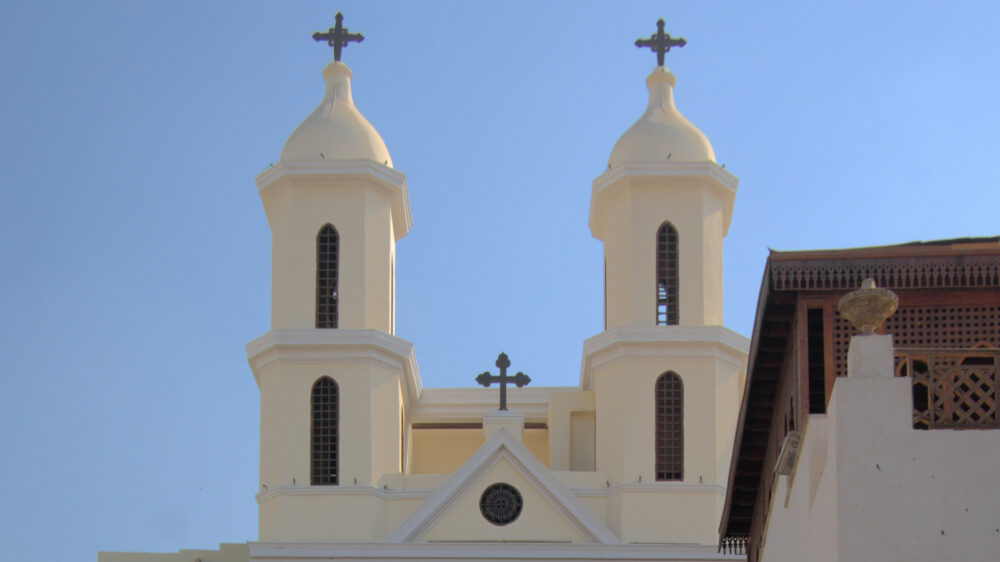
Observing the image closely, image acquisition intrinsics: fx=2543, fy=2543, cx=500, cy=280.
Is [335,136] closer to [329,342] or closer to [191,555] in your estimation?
[329,342]

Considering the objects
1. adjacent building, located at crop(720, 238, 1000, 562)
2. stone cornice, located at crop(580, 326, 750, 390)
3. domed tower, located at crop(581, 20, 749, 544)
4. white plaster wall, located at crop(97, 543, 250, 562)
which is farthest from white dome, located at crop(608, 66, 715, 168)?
adjacent building, located at crop(720, 238, 1000, 562)

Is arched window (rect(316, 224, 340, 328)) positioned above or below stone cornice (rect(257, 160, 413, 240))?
below

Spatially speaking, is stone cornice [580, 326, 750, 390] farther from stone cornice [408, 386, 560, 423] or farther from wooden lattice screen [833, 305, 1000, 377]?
wooden lattice screen [833, 305, 1000, 377]

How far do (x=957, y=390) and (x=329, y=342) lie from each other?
26.8 metres

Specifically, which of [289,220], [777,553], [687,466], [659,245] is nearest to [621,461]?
[687,466]

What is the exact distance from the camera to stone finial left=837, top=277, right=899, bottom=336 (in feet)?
51.3

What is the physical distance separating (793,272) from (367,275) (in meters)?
25.7

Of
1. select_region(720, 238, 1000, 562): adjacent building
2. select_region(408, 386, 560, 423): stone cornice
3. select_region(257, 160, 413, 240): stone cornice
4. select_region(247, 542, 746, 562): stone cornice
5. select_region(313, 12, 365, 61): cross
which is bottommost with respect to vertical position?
select_region(720, 238, 1000, 562): adjacent building

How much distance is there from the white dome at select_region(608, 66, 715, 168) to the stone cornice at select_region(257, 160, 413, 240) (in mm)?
3804

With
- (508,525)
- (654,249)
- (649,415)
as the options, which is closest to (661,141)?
(654,249)

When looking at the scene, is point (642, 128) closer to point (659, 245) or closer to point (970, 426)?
point (659, 245)

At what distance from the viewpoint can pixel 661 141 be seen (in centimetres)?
4334

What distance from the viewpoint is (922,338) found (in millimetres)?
17266

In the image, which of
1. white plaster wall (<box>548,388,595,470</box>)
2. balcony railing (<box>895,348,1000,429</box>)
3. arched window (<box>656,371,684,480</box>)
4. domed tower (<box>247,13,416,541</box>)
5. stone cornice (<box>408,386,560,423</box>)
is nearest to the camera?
balcony railing (<box>895,348,1000,429</box>)
